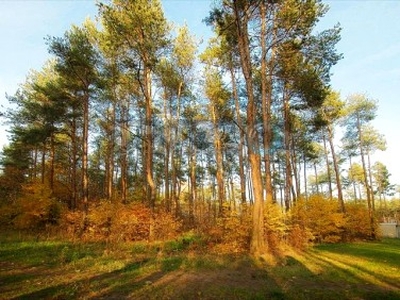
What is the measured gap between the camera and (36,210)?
21484 millimetres

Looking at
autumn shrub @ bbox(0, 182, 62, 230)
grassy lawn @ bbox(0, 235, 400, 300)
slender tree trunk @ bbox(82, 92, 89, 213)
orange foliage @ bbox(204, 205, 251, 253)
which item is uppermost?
slender tree trunk @ bbox(82, 92, 89, 213)

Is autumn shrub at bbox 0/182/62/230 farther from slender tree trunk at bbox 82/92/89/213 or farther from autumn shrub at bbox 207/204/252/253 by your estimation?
autumn shrub at bbox 207/204/252/253

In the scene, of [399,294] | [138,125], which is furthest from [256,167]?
[138,125]

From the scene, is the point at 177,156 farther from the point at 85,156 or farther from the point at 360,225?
the point at 360,225

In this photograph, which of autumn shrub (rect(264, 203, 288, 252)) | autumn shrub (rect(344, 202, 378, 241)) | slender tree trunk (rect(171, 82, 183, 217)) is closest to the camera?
autumn shrub (rect(264, 203, 288, 252))

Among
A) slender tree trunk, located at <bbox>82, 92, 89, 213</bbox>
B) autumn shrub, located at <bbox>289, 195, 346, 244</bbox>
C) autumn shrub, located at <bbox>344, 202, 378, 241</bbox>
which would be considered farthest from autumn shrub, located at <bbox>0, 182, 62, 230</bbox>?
autumn shrub, located at <bbox>344, 202, 378, 241</bbox>

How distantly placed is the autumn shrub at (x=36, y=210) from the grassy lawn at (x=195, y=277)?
1067 cm

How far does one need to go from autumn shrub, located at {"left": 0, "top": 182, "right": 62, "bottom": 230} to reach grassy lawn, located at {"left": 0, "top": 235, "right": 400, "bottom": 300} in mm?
10667

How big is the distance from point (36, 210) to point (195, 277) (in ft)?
59.4

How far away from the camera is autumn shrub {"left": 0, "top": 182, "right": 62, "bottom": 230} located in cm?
2155

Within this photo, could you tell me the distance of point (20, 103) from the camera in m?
24.8

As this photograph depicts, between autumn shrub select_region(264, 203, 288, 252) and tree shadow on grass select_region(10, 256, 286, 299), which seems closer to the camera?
tree shadow on grass select_region(10, 256, 286, 299)

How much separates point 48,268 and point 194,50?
2018cm

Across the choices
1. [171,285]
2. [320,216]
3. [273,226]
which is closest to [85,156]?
[273,226]
